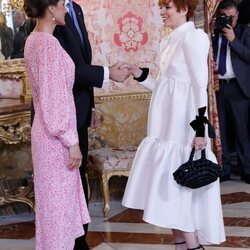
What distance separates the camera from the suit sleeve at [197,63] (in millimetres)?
2607

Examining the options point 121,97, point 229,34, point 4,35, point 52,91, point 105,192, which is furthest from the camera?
point 121,97

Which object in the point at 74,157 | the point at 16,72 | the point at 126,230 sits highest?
the point at 16,72

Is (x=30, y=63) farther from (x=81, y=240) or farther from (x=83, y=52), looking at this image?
(x=81, y=240)

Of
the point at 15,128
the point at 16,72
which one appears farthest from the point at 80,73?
the point at 16,72

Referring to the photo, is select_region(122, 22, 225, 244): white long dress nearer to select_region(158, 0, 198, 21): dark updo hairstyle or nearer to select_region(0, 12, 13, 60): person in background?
select_region(158, 0, 198, 21): dark updo hairstyle

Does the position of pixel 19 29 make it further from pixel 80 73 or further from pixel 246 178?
pixel 246 178

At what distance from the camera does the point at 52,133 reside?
2.44 meters

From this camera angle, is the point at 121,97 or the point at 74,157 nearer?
the point at 74,157

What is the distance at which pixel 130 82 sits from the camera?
493 cm

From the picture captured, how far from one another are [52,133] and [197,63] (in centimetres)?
73

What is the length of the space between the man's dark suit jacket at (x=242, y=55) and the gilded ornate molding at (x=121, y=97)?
2.38ft

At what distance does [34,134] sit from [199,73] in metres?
0.79

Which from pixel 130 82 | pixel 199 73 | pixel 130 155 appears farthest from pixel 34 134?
pixel 130 82

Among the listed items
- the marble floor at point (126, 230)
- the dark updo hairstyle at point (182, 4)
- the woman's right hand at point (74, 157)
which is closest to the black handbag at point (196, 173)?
the woman's right hand at point (74, 157)
